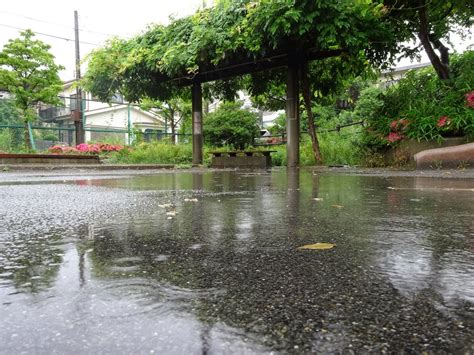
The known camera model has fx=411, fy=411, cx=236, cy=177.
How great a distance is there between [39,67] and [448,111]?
17664 millimetres

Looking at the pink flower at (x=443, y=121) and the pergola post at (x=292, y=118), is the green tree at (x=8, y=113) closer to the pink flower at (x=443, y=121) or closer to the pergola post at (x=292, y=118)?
the pergola post at (x=292, y=118)

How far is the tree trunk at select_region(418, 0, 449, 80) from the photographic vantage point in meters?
9.64

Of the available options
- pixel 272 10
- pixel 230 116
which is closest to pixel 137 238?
pixel 272 10

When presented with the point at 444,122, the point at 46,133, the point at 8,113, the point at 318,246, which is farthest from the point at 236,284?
the point at 46,133

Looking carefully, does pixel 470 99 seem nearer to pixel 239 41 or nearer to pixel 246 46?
pixel 246 46

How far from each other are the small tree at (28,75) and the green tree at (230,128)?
297 inches

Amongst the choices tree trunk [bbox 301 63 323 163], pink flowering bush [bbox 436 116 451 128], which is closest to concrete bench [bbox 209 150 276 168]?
tree trunk [bbox 301 63 323 163]

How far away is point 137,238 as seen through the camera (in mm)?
2076

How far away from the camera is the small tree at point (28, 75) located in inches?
722

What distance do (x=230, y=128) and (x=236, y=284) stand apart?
17.1m

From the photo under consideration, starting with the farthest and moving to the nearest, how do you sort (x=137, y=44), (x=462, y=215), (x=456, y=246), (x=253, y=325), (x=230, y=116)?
(x=230, y=116), (x=137, y=44), (x=462, y=215), (x=456, y=246), (x=253, y=325)

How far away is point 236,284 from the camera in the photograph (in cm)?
133

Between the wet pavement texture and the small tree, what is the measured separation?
1820 centimetres

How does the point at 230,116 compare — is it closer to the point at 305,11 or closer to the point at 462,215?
the point at 305,11
